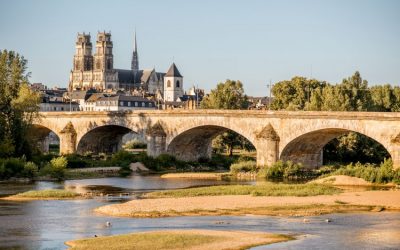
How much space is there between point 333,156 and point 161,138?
17263mm

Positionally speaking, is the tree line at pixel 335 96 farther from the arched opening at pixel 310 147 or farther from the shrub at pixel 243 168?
the shrub at pixel 243 168

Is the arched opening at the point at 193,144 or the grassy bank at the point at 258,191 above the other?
the arched opening at the point at 193,144

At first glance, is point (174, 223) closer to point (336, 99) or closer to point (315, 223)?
point (315, 223)

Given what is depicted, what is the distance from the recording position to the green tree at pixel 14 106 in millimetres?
78938

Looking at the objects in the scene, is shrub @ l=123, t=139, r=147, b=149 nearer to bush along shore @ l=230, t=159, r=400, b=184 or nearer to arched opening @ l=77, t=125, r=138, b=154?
arched opening @ l=77, t=125, r=138, b=154

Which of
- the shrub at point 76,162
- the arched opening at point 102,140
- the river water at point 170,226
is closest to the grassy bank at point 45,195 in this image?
the river water at point 170,226

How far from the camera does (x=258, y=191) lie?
59.9m

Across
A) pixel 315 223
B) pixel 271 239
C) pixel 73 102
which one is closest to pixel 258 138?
pixel 315 223

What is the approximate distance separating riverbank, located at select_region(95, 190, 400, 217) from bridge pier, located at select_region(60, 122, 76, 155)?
1793 inches

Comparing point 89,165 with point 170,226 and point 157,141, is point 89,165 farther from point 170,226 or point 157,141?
point 170,226

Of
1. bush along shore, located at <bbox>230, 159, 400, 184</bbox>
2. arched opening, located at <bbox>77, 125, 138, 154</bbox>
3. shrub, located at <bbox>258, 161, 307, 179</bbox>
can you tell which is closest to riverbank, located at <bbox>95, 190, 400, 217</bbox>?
bush along shore, located at <bbox>230, 159, 400, 184</bbox>

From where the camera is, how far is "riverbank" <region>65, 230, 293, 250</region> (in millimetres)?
39219

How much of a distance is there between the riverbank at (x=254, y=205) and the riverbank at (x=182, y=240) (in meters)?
8.05

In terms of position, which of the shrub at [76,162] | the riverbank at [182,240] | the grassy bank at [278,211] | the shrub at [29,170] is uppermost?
the shrub at [76,162]
